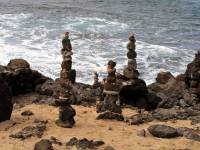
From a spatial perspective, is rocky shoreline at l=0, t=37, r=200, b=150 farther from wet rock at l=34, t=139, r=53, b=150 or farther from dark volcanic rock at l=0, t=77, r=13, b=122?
wet rock at l=34, t=139, r=53, b=150

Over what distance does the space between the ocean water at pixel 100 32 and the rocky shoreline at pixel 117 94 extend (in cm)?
587

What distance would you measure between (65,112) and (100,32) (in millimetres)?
25539

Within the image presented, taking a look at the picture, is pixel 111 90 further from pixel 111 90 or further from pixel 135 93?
pixel 135 93

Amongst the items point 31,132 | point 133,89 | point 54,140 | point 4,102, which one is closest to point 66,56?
point 133,89

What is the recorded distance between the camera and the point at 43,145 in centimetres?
1488

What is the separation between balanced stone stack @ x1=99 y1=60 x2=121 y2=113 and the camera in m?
18.0

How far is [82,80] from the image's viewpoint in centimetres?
2867

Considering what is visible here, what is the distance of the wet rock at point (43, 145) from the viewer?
1480cm

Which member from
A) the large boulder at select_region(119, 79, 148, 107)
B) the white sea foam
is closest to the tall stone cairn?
the large boulder at select_region(119, 79, 148, 107)

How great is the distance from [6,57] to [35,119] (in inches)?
591

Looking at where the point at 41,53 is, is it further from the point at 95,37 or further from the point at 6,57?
the point at 95,37

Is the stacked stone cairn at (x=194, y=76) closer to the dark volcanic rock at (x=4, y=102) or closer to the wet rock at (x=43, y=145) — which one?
the dark volcanic rock at (x=4, y=102)

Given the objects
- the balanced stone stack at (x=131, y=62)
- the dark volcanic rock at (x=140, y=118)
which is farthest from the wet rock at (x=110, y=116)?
the balanced stone stack at (x=131, y=62)

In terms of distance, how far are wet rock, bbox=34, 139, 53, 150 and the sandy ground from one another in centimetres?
32
